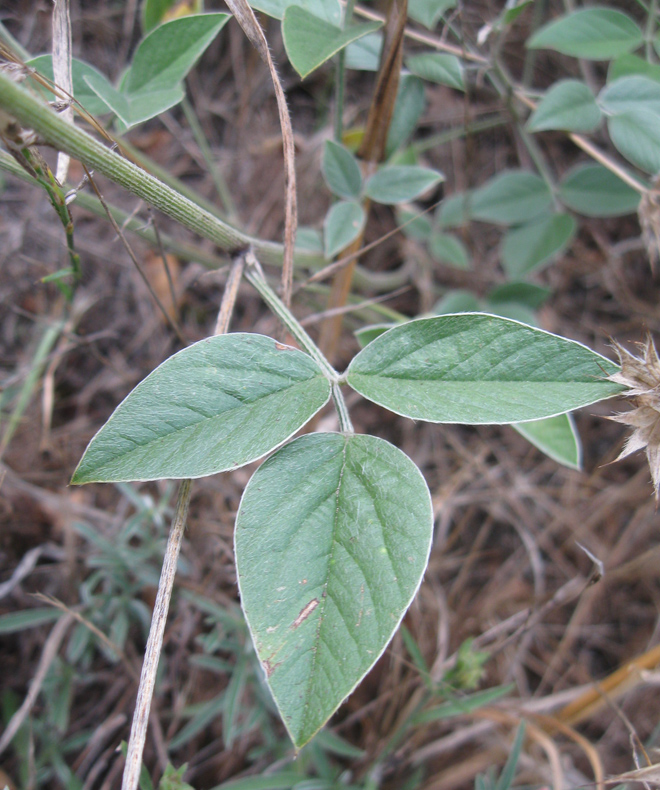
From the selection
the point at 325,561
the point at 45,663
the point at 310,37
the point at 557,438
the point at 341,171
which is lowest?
the point at 45,663

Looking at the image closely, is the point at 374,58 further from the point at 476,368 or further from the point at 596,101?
the point at 476,368

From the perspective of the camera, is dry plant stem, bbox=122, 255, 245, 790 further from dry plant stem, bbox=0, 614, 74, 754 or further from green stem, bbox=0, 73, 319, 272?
dry plant stem, bbox=0, 614, 74, 754

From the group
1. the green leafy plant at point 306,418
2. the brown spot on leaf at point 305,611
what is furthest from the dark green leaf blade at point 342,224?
the brown spot on leaf at point 305,611

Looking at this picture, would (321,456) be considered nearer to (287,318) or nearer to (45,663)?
(287,318)

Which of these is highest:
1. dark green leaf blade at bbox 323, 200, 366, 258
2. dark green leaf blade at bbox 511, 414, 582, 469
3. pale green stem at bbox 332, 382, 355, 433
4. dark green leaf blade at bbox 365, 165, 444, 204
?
dark green leaf blade at bbox 365, 165, 444, 204

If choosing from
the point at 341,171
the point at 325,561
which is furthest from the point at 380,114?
the point at 325,561

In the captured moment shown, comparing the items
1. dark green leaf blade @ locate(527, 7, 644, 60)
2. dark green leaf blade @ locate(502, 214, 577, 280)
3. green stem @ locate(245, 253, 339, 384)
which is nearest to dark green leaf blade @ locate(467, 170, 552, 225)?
dark green leaf blade @ locate(502, 214, 577, 280)
